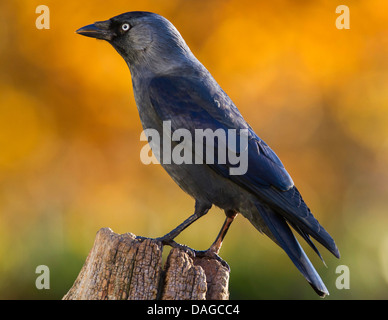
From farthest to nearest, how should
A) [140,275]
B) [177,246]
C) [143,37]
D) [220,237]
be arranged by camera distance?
[143,37], [220,237], [177,246], [140,275]

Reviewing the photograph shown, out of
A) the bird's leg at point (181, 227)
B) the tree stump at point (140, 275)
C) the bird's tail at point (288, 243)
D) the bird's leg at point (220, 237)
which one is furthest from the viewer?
the bird's leg at point (220, 237)

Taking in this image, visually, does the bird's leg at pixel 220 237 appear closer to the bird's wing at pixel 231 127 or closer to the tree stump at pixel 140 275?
the bird's wing at pixel 231 127

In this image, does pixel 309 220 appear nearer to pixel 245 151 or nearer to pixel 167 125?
pixel 245 151

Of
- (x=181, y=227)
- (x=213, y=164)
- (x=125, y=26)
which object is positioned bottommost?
(x=181, y=227)

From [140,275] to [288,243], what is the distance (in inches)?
43.6

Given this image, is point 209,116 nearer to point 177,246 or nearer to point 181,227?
point 181,227

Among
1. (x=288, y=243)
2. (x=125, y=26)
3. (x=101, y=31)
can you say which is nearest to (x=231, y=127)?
(x=288, y=243)

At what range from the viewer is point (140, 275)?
12.2 feet

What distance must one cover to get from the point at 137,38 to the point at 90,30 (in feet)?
1.25

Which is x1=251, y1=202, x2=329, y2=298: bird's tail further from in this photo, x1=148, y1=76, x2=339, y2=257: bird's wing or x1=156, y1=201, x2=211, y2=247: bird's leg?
x1=156, y1=201, x2=211, y2=247: bird's leg

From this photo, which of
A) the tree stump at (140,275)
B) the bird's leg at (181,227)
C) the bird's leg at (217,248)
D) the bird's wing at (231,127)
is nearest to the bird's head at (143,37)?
the bird's wing at (231,127)

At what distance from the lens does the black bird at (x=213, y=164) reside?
4232 mm

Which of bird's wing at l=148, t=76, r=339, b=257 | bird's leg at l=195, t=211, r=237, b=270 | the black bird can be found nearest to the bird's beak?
the black bird

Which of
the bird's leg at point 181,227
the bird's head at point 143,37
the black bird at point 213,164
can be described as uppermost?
the bird's head at point 143,37
